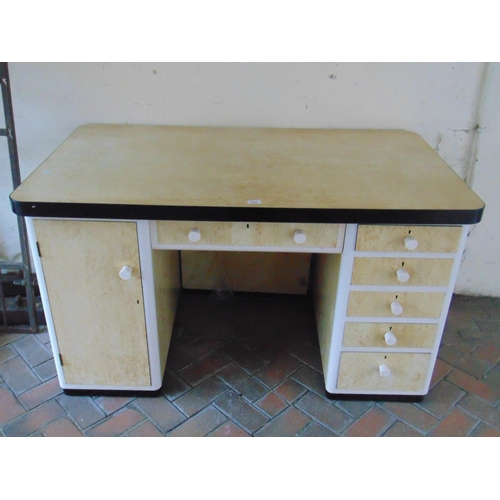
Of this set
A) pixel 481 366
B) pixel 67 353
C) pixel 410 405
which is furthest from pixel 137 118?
pixel 481 366

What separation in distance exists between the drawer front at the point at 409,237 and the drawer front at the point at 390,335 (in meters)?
0.32

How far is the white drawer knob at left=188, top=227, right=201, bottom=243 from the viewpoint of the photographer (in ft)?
5.21

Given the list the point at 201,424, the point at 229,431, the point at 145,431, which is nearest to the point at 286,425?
the point at 229,431

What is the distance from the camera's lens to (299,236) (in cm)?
158

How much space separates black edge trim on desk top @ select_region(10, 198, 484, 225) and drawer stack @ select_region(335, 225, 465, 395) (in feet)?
0.18

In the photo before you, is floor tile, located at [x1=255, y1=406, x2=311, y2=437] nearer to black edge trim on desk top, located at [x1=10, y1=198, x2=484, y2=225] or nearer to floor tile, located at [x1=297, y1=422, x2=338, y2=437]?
floor tile, located at [x1=297, y1=422, x2=338, y2=437]

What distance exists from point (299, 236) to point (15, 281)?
1.48m

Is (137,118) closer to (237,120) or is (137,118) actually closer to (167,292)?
(237,120)

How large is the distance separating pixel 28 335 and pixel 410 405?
5.63ft

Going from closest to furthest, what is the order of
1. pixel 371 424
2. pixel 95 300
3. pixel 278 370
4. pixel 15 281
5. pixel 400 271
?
1. pixel 400 271
2. pixel 95 300
3. pixel 371 424
4. pixel 278 370
5. pixel 15 281

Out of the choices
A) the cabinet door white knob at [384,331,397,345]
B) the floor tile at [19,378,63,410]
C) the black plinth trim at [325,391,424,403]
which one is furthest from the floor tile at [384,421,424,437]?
the floor tile at [19,378,63,410]

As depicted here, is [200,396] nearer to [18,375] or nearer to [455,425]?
[18,375]

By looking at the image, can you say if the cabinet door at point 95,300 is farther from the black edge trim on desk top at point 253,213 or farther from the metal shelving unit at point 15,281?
the metal shelving unit at point 15,281

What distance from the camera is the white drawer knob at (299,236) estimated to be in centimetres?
158
